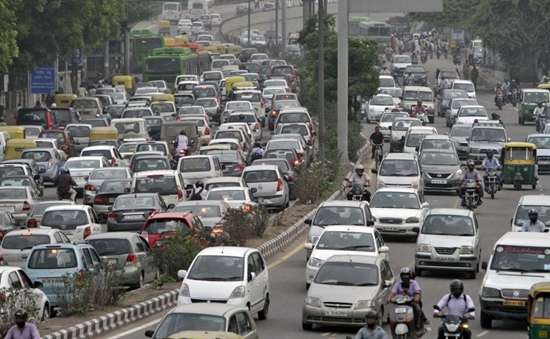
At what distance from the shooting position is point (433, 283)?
1411 inches

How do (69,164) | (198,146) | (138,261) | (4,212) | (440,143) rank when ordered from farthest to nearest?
(198,146), (440,143), (69,164), (4,212), (138,261)

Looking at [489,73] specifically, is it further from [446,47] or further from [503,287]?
[503,287]

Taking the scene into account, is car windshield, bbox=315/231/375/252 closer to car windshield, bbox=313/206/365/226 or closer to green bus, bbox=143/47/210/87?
car windshield, bbox=313/206/365/226

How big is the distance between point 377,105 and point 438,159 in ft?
106

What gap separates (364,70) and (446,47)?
81.3 m

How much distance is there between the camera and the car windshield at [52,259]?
31328 millimetres

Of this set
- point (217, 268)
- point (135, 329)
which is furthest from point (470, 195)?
point (135, 329)

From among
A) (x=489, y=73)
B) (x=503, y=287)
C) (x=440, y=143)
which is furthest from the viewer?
(x=489, y=73)

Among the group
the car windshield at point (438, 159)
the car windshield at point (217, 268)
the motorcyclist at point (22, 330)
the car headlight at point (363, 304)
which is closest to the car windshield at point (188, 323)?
the motorcyclist at point (22, 330)

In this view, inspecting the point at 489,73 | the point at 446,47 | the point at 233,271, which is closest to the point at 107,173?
the point at 233,271

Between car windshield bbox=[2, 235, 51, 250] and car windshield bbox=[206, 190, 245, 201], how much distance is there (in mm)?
10307

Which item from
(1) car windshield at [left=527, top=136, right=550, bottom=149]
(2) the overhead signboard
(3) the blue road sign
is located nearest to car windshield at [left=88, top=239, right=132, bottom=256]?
(2) the overhead signboard

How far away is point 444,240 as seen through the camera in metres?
36.6

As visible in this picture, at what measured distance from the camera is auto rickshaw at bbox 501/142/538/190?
57.2 metres
